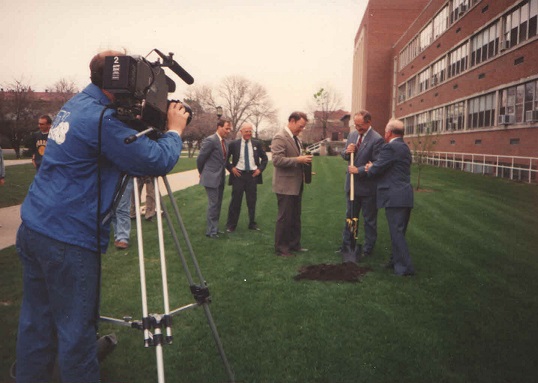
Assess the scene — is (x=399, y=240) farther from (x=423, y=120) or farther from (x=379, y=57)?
(x=379, y=57)

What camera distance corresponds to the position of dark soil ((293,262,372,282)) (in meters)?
5.82

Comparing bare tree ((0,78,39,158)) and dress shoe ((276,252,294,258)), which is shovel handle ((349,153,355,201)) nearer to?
dress shoe ((276,252,294,258))

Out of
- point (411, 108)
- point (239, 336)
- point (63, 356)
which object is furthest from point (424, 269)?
point (411, 108)

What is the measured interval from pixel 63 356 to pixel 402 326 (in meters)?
3.11

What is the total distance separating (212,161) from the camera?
28.1 feet

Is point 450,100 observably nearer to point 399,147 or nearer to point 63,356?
point 399,147

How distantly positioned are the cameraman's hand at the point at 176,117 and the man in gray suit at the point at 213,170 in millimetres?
5671

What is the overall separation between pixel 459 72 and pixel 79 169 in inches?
1282

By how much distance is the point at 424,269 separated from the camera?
6.31 metres

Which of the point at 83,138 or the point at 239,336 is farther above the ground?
the point at 83,138

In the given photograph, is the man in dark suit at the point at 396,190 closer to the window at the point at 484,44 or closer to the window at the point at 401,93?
the window at the point at 484,44

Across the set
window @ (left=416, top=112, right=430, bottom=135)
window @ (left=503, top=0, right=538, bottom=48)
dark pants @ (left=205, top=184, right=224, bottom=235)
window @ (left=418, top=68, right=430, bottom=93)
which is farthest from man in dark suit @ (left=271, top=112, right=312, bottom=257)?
window @ (left=418, top=68, right=430, bottom=93)

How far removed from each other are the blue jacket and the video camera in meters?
0.09

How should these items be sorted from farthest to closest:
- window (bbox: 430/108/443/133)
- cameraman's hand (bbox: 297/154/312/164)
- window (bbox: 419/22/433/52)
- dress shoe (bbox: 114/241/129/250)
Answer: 1. window (bbox: 419/22/433/52)
2. window (bbox: 430/108/443/133)
3. dress shoe (bbox: 114/241/129/250)
4. cameraman's hand (bbox: 297/154/312/164)
